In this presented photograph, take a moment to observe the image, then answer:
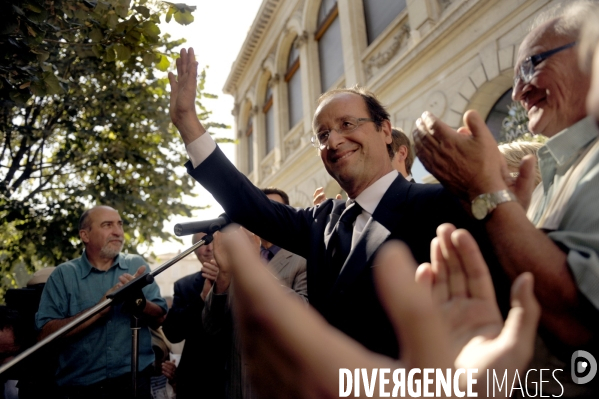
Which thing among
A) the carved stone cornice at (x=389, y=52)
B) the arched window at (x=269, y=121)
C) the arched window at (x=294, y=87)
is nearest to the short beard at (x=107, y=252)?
the carved stone cornice at (x=389, y=52)

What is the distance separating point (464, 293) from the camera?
68cm

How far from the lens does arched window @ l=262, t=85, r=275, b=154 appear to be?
1388cm

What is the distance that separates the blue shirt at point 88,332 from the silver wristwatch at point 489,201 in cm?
255

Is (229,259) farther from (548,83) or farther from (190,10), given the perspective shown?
(190,10)

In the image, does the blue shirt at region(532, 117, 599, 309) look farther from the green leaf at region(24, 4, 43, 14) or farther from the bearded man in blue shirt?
the green leaf at region(24, 4, 43, 14)

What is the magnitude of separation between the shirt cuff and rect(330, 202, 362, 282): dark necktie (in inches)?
24.0

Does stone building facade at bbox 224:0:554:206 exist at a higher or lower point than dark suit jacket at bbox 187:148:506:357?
higher

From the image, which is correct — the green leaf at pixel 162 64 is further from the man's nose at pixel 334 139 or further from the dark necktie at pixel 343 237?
the dark necktie at pixel 343 237

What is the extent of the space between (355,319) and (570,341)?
1.88 feet

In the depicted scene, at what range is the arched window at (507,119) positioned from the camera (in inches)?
200

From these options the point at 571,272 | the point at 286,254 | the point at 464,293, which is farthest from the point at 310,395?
the point at 286,254

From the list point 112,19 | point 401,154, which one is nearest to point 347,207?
point 401,154

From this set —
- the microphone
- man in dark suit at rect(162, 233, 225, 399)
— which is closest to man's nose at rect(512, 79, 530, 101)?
the microphone

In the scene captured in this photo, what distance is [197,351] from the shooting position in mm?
2590
